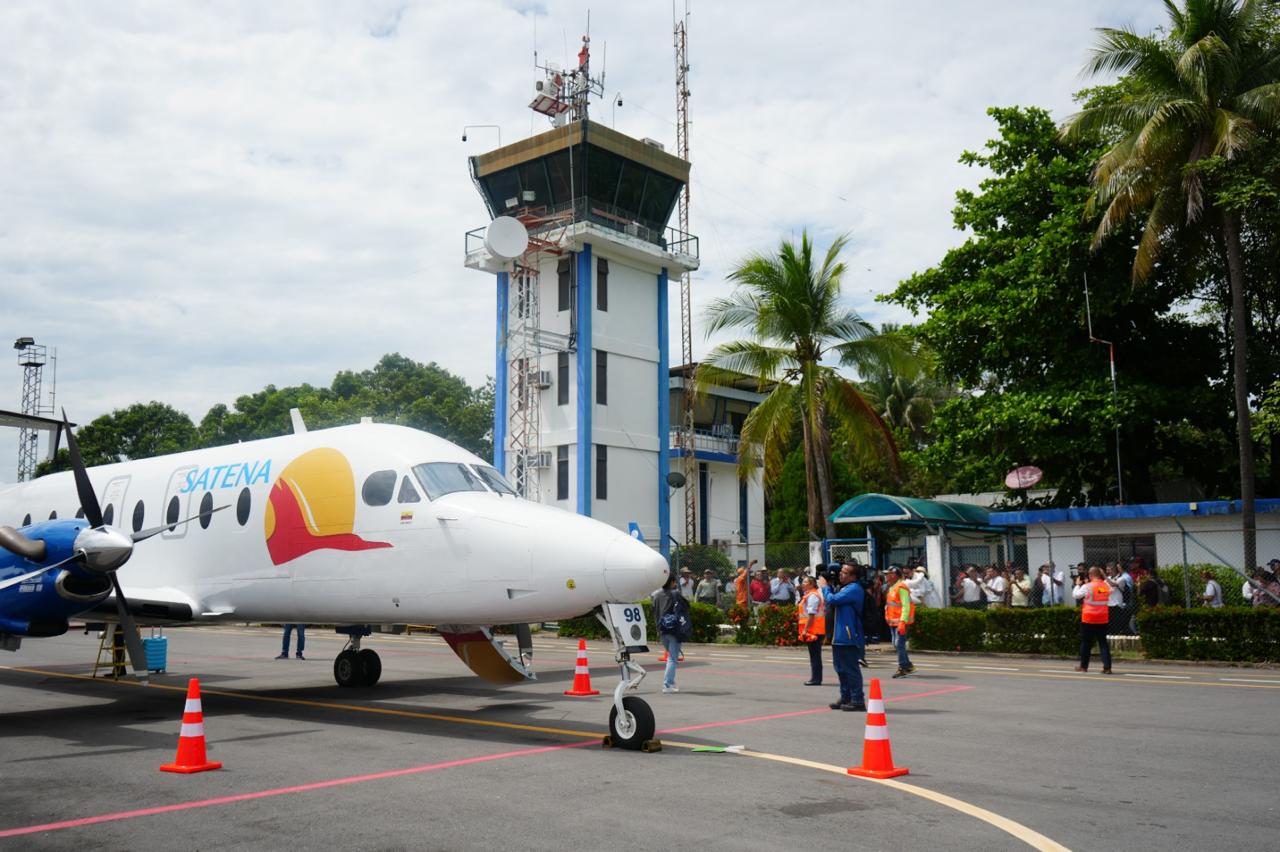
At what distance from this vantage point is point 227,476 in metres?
14.3

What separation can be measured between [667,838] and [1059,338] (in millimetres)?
23917

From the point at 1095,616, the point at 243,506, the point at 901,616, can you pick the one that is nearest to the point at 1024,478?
→ the point at 1095,616

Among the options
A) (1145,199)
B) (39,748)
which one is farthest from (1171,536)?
(39,748)

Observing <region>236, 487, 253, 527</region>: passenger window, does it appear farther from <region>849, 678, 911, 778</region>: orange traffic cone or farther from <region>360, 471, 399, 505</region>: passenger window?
<region>849, 678, 911, 778</region>: orange traffic cone

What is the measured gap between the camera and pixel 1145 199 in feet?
76.6

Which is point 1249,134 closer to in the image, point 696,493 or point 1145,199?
point 1145,199

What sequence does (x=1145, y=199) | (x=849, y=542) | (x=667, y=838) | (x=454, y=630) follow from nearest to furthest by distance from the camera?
(x=667, y=838)
(x=454, y=630)
(x=1145, y=199)
(x=849, y=542)

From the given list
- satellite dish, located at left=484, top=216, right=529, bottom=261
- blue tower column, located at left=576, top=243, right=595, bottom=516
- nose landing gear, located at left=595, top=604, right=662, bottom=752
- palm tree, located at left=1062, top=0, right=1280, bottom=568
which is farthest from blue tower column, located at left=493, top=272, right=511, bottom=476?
nose landing gear, located at left=595, top=604, right=662, bottom=752

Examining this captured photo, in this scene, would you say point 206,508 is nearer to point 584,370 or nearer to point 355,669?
point 355,669

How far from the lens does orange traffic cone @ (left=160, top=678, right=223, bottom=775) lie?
890 cm

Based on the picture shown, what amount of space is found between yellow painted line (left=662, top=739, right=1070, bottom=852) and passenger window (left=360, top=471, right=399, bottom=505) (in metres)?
5.15

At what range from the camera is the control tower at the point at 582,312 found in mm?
39281

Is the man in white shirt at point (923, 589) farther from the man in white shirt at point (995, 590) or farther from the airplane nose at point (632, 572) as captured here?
the airplane nose at point (632, 572)

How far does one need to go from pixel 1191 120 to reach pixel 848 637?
54.7 ft
